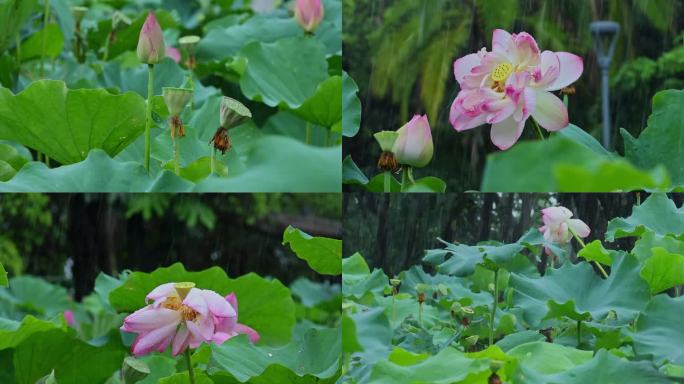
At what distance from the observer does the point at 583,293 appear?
1.08 m

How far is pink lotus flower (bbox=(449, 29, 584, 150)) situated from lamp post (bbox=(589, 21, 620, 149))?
15.1 inches

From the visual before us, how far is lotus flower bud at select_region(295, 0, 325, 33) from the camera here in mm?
1599

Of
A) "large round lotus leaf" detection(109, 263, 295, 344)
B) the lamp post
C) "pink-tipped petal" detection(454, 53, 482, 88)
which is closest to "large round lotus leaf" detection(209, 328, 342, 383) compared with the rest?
"large round lotus leaf" detection(109, 263, 295, 344)

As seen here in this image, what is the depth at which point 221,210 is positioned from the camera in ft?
10.9

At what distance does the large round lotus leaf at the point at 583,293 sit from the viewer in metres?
1.01

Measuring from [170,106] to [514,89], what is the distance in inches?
14.0

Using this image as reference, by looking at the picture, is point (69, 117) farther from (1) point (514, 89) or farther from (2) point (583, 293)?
(2) point (583, 293)

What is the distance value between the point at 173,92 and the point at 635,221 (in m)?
0.53

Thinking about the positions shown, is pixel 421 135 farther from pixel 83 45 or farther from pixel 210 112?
pixel 83 45

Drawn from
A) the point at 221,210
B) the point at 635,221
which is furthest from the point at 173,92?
the point at 221,210

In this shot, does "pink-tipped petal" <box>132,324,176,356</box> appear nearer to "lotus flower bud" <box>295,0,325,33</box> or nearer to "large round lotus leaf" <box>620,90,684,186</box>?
"large round lotus leaf" <box>620,90,684,186</box>

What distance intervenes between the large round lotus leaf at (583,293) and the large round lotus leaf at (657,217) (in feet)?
0.34

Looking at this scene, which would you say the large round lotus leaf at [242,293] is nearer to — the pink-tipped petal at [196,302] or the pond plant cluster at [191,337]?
the pond plant cluster at [191,337]

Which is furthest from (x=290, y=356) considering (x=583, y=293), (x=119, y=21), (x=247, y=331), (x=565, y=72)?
(x=119, y=21)
